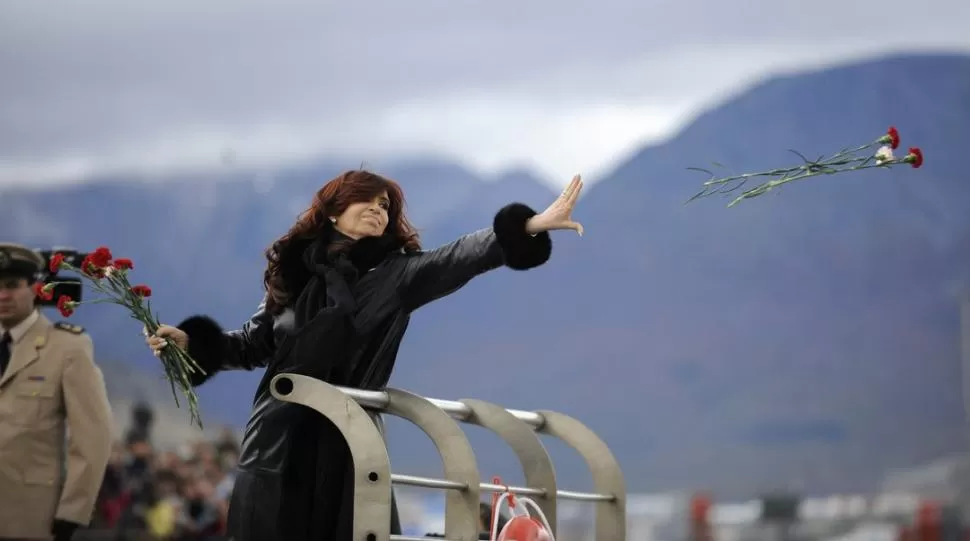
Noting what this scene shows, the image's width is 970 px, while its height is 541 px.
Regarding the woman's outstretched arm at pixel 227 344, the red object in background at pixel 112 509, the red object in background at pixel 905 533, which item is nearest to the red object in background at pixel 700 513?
the red object in background at pixel 905 533

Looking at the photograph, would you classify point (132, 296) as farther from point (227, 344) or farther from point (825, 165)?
point (825, 165)

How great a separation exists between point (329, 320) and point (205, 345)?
1.57 ft

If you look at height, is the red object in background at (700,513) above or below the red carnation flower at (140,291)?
below

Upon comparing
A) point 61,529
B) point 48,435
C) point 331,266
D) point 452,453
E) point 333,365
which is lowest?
point 61,529

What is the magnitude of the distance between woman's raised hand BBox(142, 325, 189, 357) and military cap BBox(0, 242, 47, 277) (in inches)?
33.1

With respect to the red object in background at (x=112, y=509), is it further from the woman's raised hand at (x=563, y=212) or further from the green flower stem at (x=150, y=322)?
the woman's raised hand at (x=563, y=212)

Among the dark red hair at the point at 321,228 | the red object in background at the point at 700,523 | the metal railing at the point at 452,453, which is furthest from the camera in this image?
the red object in background at the point at 700,523

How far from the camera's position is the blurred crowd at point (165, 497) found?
9.73 m

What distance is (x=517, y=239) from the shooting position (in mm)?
3322

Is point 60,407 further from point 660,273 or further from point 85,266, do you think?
point 660,273

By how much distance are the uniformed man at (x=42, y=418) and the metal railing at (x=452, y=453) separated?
→ 130cm

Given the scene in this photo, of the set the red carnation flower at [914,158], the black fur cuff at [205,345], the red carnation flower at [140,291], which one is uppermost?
the red carnation flower at [914,158]

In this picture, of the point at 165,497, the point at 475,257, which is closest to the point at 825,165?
the point at 475,257

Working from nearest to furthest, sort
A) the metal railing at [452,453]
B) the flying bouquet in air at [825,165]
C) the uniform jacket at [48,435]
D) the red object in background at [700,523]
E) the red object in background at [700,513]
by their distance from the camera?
the metal railing at [452,453] → the flying bouquet in air at [825,165] → the uniform jacket at [48,435] → the red object in background at [700,523] → the red object in background at [700,513]
